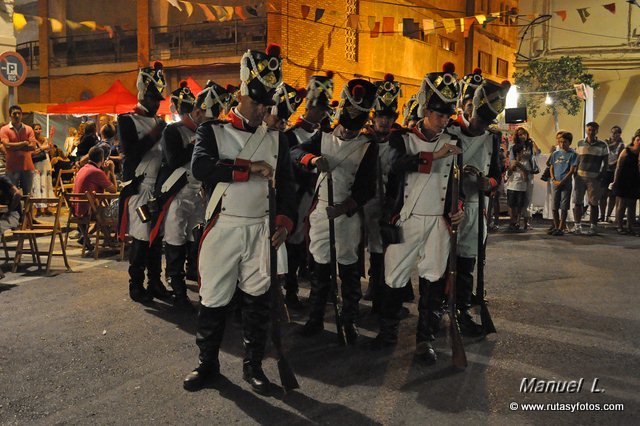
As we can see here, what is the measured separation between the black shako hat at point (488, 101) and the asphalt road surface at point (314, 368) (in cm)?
206

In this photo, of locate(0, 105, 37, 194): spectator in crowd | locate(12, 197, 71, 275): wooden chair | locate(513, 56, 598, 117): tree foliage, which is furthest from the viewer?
locate(513, 56, 598, 117): tree foliage

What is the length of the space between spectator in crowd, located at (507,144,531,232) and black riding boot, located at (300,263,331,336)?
8.92 metres

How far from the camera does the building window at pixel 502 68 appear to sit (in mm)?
38244

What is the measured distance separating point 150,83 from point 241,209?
10.4 ft

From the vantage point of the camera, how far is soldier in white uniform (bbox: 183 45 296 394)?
177 inches

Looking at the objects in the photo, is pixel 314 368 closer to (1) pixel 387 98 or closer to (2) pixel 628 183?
(1) pixel 387 98

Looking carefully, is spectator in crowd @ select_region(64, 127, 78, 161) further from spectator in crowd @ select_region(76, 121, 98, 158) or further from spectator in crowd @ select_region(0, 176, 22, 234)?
spectator in crowd @ select_region(0, 176, 22, 234)

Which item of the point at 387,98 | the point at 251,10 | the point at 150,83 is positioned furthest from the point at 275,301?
the point at 251,10

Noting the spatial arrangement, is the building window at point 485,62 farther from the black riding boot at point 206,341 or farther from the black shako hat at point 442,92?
the black riding boot at point 206,341

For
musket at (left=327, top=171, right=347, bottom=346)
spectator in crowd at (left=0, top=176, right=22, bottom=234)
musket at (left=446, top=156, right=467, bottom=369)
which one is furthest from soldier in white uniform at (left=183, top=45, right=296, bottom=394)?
spectator in crowd at (left=0, top=176, right=22, bottom=234)

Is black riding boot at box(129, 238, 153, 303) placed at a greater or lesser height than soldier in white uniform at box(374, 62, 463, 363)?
lesser

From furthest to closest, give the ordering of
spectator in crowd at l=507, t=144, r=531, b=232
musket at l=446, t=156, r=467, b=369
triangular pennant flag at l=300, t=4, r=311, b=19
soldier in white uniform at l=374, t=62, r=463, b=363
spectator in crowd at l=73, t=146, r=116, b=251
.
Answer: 1. triangular pennant flag at l=300, t=4, r=311, b=19
2. spectator in crowd at l=507, t=144, r=531, b=232
3. spectator in crowd at l=73, t=146, r=116, b=251
4. soldier in white uniform at l=374, t=62, r=463, b=363
5. musket at l=446, t=156, r=467, b=369

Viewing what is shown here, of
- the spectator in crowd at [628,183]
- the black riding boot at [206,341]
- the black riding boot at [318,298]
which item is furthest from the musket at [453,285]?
the spectator in crowd at [628,183]

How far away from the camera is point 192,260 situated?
799cm
